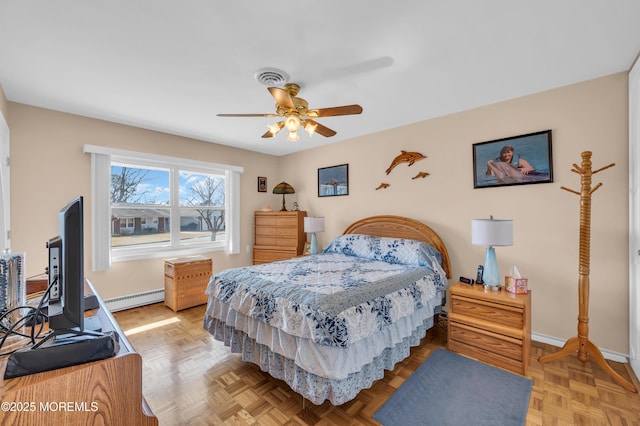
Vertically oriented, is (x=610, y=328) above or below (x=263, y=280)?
below

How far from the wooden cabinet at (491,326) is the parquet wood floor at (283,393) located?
0.19 meters

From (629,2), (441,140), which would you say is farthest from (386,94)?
(629,2)

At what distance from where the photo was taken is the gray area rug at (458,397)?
172 centimetres

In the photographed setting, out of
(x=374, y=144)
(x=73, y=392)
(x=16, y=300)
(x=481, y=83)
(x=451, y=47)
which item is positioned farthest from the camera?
(x=374, y=144)

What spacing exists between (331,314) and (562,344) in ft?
7.92

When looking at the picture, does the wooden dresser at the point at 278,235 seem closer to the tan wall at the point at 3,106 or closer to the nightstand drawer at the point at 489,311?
the nightstand drawer at the point at 489,311

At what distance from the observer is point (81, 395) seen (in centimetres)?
89

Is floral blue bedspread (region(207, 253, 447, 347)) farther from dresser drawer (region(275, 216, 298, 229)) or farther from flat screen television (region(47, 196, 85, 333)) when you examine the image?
dresser drawer (region(275, 216, 298, 229))

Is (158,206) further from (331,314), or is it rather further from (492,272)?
(492,272)

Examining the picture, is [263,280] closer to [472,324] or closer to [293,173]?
[472,324]

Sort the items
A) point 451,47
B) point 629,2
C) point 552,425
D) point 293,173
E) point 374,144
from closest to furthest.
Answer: point 629,2 → point 552,425 → point 451,47 → point 374,144 → point 293,173

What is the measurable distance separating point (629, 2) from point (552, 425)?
2471mm

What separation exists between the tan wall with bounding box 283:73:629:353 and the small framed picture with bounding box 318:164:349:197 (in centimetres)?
86

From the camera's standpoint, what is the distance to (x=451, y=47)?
1.92 meters
